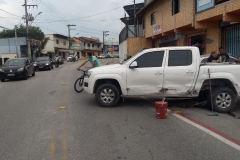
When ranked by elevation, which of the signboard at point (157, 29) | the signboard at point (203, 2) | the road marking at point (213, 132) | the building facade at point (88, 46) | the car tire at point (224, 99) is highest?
the building facade at point (88, 46)

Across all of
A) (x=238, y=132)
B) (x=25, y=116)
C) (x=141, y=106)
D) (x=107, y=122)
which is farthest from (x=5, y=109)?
(x=238, y=132)

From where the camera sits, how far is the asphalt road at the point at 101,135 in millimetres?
4242

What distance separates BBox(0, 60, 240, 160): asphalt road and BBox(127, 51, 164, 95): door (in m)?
0.62

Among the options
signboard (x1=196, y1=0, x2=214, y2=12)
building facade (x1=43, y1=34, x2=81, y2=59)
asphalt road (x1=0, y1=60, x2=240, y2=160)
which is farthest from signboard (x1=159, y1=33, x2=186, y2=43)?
building facade (x1=43, y1=34, x2=81, y2=59)

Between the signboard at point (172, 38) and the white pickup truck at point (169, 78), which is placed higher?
the signboard at point (172, 38)

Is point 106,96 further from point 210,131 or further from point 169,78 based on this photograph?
point 210,131

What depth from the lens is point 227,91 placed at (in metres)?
7.11

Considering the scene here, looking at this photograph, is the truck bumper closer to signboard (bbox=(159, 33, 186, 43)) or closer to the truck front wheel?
the truck front wheel

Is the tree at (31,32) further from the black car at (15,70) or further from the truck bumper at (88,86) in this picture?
the truck bumper at (88,86)

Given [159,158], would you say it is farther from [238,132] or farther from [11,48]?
[11,48]

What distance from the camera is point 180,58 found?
291 inches

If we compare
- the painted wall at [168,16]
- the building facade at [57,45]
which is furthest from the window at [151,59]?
the building facade at [57,45]

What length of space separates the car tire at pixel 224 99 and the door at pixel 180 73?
0.76 m

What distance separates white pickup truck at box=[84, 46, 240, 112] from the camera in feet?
23.3
